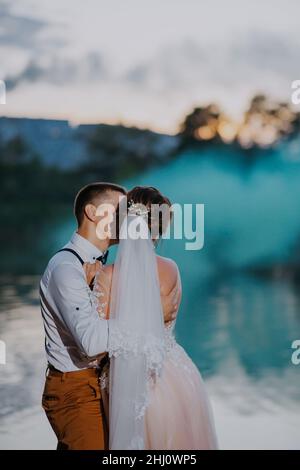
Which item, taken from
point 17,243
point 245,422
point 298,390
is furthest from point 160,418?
point 17,243

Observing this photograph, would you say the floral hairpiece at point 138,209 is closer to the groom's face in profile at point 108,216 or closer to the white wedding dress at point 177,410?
the groom's face in profile at point 108,216

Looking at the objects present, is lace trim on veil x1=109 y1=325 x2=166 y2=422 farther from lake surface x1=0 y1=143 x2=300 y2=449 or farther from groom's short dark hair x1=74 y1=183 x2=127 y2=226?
lake surface x1=0 y1=143 x2=300 y2=449

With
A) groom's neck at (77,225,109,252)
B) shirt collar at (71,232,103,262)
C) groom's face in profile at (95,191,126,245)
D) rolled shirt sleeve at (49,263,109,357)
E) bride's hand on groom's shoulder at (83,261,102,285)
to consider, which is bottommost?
rolled shirt sleeve at (49,263,109,357)

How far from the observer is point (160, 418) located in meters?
2.13

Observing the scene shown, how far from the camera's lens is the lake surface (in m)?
3.89

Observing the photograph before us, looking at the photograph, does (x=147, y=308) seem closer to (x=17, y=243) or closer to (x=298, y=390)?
(x=298, y=390)

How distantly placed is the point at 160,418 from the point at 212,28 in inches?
221

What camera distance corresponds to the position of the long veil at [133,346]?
212cm

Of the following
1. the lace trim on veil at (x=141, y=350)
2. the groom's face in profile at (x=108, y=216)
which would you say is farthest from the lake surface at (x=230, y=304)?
the lace trim on veil at (x=141, y=350)

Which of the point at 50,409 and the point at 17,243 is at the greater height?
the point at 17,243

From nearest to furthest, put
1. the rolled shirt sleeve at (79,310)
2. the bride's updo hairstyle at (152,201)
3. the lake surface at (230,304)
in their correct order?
the rolled shirt sleeve at (79,310)
the bride's updo hairstyle at (152,201)
the lake surface at (230,304)

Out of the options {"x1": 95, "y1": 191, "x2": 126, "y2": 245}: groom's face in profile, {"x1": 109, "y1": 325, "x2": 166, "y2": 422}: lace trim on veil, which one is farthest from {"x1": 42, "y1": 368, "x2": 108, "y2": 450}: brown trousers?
{"x1": 95, "y1": 191, "x2": 126, "y2": 245}: groom's face in profile

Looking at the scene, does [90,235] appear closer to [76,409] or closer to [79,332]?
[79,332]

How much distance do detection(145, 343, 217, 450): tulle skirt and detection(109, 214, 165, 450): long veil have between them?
Answer: 0.03 m
